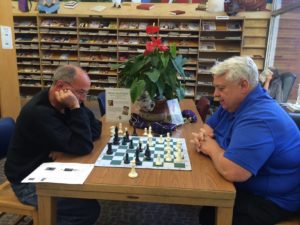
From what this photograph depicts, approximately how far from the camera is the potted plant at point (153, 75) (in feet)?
6.59

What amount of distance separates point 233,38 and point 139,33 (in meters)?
1.80

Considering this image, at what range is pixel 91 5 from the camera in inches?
230

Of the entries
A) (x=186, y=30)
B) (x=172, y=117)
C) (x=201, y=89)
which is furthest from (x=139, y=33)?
(x=172, y=117)

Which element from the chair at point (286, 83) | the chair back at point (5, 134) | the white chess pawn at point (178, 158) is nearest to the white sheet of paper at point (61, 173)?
the white chess pawn at point (178, 158)

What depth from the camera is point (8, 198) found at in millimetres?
1613

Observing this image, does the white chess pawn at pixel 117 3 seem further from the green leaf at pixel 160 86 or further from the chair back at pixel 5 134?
the chair back at pixel 5 134

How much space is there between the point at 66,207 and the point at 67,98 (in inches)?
23.3

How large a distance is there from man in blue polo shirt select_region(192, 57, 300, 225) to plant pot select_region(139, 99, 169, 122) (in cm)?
61

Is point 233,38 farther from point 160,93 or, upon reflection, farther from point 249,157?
point 249,157

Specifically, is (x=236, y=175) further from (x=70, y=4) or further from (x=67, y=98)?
(x=70, y=4)

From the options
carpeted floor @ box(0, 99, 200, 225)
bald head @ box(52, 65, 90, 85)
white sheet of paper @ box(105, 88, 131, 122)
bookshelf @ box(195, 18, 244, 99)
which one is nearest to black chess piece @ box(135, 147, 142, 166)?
bald head @ box(52, 65, 90, 85)

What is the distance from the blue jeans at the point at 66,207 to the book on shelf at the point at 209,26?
15.2ft

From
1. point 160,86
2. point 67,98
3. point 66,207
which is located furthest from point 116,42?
point 66,207

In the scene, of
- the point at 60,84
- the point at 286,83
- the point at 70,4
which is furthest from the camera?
the point at 70,4
